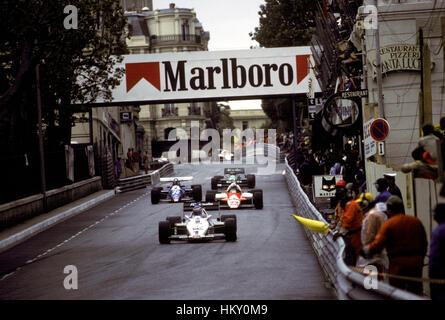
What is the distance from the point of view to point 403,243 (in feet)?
29.8

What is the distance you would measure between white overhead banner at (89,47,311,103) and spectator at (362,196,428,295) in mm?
29108

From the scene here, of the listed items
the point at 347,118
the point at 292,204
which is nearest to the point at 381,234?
the point at 292,204

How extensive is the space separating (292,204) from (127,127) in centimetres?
3658

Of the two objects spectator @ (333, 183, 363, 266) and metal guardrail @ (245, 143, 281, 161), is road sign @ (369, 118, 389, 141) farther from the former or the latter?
metal guardrail @ (245, 143, 281, 161)

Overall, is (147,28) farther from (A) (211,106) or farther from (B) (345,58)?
(B) (345,58)

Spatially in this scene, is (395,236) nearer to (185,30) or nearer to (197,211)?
(197,211)

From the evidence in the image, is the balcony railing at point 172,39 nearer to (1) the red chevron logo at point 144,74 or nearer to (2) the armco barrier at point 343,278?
(1) the red chevron logo at point 144,74

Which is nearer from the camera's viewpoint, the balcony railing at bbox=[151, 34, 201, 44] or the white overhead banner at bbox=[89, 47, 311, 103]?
the white overhead banner at bbox=[89, 47, 311, 103]

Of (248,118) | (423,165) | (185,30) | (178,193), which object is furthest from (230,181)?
(248,118)

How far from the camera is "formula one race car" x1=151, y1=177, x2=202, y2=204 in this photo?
94.2 feet

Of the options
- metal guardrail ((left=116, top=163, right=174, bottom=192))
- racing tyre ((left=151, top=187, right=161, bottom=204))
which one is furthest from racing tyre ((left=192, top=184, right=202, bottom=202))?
metal guardrail ((left=116, top=163, right=174, bottom=192))

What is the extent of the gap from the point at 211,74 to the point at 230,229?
2062 centimetres

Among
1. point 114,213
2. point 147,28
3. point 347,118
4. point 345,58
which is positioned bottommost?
point 114,213

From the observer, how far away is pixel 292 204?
92.9 ft
